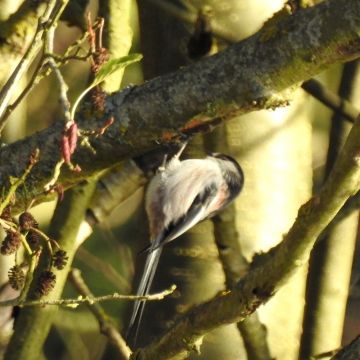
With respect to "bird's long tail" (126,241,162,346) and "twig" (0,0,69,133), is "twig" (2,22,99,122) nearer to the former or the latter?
"twig" (0,0,69,133)

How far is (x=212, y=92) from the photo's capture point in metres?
2.53

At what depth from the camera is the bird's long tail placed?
3.26m

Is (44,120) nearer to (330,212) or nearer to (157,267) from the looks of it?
(157,267)

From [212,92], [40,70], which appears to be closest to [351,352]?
[212,92]

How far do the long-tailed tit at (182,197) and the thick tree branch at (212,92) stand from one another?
0.63m

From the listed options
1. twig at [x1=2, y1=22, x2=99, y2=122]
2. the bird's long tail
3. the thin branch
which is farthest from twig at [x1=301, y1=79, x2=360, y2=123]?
twig at [x1=2, y1=22, x2=99, y2=122]

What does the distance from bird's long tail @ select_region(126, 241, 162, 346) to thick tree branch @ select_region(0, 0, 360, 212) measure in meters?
0.61

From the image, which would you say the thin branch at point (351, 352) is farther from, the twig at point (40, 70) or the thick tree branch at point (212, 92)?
the twig at point (40, 70)

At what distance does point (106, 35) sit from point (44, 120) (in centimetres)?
211

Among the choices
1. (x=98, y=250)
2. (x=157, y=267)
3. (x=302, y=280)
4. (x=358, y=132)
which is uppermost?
(x=358, y=132)

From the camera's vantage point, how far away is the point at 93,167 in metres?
2.67

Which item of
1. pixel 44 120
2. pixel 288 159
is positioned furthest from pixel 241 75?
pixel 44 120

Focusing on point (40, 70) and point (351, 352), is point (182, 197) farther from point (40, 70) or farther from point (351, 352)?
point (40, 70)

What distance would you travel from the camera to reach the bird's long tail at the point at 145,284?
10.7 ft
